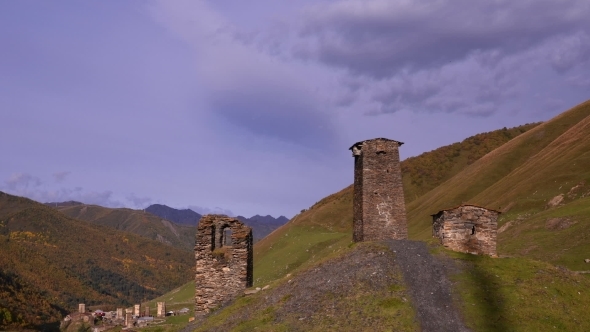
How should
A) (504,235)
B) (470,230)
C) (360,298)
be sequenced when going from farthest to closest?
(504,235) → (470,230) → (360,298)

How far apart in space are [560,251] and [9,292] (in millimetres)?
67874

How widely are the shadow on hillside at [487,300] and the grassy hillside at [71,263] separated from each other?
207ft

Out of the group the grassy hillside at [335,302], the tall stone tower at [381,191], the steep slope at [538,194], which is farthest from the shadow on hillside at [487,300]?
the tall stone tower at [381,191]

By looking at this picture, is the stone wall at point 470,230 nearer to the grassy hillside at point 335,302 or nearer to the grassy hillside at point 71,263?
the grassy hillside at point 335,302

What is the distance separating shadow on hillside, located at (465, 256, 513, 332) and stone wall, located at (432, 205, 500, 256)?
1808mm

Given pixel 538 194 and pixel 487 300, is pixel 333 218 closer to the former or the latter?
pixel 538 194

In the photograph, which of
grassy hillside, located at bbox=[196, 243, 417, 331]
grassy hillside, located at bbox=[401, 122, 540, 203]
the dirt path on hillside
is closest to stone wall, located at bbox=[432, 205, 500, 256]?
the dirt path on hillside

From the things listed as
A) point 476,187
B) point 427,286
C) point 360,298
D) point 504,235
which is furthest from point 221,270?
point 476,187

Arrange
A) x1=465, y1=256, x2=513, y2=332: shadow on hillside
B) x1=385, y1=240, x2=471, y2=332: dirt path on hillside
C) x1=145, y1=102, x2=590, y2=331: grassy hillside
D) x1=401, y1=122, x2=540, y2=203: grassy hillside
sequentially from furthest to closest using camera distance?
x1=401, y1=122, x2=540, y2=203: grassy hillside → x1=145, y1=102, x2=590, y2=331: grassy hillside → x1=385, y1=240, x2=471, y2=332: dirt path on hillside → x1=465, y1=256, x2=513, y2=332: shadow on hillside

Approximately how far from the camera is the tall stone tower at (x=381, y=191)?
3628 cm

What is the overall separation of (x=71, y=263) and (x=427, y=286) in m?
134

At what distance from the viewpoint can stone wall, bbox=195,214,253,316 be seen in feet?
85.6

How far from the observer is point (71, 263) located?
463 ft

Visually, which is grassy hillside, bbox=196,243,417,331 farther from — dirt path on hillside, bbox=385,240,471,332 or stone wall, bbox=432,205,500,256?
stone wall, bbox=432,205,500,256
